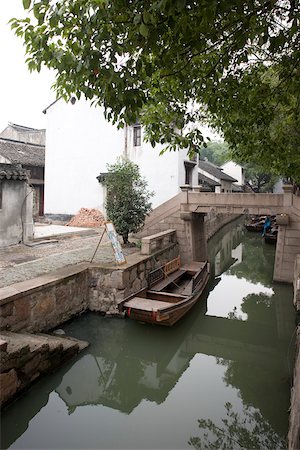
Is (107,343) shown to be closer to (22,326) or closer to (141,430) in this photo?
(22,326)

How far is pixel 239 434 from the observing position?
4.63 metres

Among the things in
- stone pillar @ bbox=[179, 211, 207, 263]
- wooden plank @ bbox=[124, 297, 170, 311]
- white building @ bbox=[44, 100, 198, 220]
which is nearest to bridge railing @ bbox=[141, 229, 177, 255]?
stone pillar @ bbox=[179, 211, 207, 263]

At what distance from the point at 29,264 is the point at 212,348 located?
5.16 m

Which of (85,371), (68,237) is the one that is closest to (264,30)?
(85,371)

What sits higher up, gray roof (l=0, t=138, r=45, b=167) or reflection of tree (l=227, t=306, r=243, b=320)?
gray roof (l=0, t=138, r=45, b=167)

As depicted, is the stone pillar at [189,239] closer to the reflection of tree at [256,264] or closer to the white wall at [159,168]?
the reflection of tree at [256,264]

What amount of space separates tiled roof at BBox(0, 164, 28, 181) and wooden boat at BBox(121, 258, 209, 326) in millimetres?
5807

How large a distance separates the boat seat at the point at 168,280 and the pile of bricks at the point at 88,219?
28.1ft

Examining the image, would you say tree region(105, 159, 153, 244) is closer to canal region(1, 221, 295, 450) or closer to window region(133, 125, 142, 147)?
canal region(1, 221, 295, 450)

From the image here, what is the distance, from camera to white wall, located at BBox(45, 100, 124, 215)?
1850 centimetres

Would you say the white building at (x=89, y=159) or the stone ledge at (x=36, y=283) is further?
the white building at (x=89, y=159)

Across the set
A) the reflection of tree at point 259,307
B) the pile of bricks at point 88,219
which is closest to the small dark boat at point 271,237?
the reflection of tree at point 259,307

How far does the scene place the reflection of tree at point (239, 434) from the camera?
174 inches

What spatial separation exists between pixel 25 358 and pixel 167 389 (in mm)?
2527
